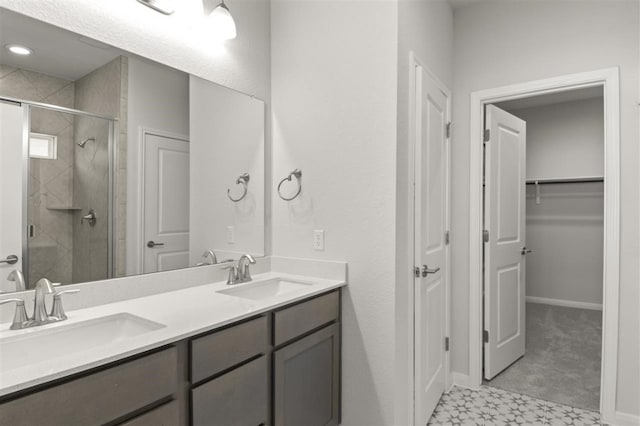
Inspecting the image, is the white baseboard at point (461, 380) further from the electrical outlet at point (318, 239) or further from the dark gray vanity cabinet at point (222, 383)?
the electrical outlet at point (318, 239)

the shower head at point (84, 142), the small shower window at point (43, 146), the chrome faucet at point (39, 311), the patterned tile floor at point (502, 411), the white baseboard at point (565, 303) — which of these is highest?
the shower head at point (84, 142)

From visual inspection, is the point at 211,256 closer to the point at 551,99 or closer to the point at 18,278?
the point at 18,278

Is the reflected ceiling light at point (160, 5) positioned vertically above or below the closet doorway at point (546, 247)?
above

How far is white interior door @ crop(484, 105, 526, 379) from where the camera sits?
2.66 metres

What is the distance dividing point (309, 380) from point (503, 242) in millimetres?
1886

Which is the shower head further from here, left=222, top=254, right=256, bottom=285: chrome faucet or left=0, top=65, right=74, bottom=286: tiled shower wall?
left=222, top=254, right=256, bottom=285: chrome faucet

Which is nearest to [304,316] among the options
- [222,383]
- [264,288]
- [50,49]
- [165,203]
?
[264,288]

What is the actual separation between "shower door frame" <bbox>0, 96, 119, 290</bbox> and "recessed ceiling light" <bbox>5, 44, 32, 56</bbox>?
17 centimetres

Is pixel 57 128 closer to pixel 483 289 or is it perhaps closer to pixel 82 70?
pixel 82 70

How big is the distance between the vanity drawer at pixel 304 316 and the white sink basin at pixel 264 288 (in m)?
0.16

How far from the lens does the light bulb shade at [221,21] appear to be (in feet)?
5.99

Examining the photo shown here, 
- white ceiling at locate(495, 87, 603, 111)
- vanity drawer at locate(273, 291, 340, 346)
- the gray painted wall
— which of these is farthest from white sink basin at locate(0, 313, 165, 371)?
the gray painted wall

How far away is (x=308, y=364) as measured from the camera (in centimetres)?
176

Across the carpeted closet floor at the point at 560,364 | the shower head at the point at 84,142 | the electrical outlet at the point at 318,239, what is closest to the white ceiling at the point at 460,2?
the electrical outlet at the point at 318,239
